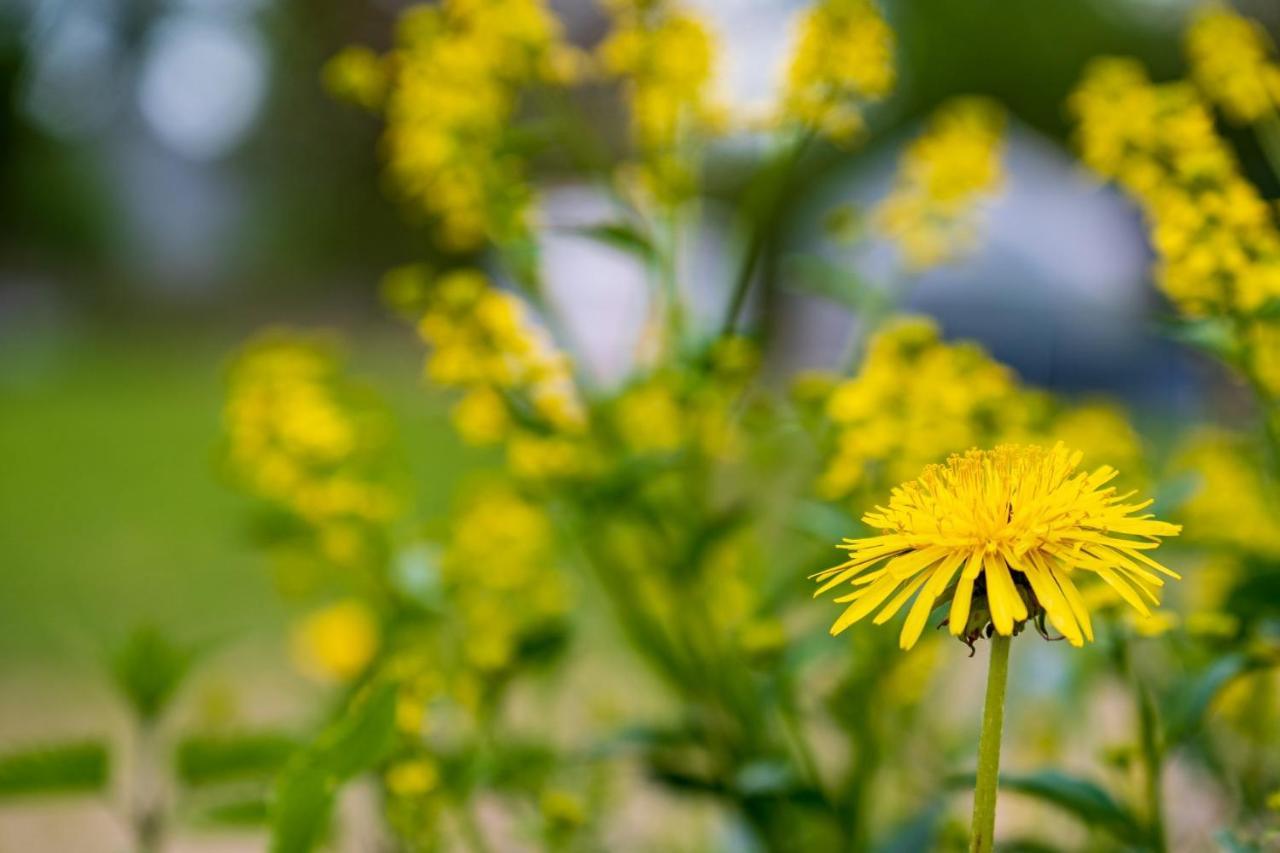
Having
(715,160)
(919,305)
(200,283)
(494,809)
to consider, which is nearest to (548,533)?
(494,809)

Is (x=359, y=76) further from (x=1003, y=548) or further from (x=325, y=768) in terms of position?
(x=1003, y=548)

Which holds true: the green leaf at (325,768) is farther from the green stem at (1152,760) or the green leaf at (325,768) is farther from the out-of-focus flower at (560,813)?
the green stem at (1152,760)

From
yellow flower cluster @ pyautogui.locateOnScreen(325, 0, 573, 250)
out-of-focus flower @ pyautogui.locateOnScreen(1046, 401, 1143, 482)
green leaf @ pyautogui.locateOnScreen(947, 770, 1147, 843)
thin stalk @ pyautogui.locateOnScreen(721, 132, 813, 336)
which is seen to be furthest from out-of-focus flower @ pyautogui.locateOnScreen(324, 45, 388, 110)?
green leaf @ pyautogui.locateOnScreen(947, 770, 1147, 843)

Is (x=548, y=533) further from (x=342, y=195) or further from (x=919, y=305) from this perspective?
(x=342, y=195)

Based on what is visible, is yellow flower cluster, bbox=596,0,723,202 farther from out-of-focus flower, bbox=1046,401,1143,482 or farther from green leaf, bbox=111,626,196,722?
green leaf, bbox=111,626,196,722

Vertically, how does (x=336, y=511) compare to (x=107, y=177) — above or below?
below

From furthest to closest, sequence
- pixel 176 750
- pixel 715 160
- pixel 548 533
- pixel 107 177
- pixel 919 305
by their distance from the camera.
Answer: pixel 107 177 < pixel 715 160 < pixel 919 305 < pixel 548 533 < pixel 176 750
